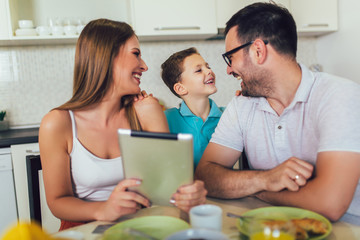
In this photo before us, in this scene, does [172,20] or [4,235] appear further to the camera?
[172,20]

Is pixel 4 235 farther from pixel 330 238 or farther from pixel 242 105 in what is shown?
pixel 242 105

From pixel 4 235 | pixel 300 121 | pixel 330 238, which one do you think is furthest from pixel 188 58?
pixel 4 235

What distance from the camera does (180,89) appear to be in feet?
6.86

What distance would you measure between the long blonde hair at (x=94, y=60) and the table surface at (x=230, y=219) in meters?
0.53

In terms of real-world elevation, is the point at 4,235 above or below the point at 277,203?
above

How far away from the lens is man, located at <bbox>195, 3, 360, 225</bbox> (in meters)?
1.02

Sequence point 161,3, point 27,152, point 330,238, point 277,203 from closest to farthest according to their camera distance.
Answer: point 330,238 < point 277,203 < point 27,152 < point 161,3

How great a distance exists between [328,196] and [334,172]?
0.25 feet

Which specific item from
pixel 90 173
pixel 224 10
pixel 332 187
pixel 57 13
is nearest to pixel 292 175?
pixel 332 187

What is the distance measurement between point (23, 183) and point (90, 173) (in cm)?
131

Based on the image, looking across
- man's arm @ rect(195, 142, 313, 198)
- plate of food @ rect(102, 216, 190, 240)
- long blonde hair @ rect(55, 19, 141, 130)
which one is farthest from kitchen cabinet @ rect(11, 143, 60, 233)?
plate of food @ rect(102, 216, 190, 240)

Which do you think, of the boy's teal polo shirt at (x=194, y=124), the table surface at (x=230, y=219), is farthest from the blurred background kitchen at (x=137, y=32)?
the table surface at (x=230, y=219)

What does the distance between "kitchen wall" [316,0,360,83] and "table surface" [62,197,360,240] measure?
7.46 ft

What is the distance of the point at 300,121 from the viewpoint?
1.25 m
